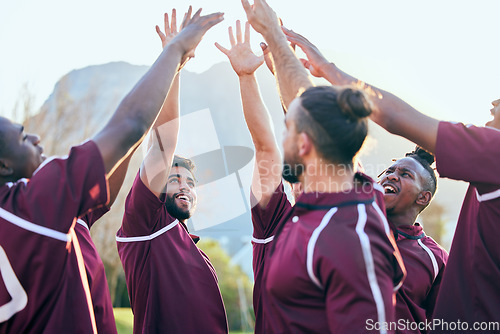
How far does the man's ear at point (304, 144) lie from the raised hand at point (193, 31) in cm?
106

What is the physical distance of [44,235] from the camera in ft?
8.53

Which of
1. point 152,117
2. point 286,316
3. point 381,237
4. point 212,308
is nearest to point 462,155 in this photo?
point 381,237

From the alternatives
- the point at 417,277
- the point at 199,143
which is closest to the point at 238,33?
the point at 417,277

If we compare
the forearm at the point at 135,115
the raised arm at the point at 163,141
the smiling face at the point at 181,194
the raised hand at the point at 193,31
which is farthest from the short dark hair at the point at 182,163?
the forearm at the point at 135,115

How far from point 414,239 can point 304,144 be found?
2.03 m

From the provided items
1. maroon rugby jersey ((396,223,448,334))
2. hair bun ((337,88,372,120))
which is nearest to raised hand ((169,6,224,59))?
hair bun ((337,88,372,120))

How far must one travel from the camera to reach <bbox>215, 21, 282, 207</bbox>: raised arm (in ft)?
13.6

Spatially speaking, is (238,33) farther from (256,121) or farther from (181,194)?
(181,194)

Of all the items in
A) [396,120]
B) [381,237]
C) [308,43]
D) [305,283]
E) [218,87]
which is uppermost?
[308,43]

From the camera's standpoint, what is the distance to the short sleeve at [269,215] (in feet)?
13.4

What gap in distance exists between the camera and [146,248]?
4137mm

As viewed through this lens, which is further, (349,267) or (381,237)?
(381,237)

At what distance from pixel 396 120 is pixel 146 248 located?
7.47 feet

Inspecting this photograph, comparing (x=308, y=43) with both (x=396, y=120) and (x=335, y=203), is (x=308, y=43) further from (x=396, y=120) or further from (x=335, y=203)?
(x=335, y=203)
